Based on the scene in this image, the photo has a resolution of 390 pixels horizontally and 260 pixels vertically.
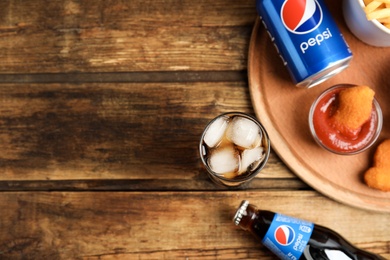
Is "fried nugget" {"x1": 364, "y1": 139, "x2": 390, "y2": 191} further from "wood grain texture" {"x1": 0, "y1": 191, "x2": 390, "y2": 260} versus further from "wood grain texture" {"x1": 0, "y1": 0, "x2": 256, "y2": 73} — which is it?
"wood grain texture" {"x1": 0, "y1": 0, "x2": 256, "y2": 73}

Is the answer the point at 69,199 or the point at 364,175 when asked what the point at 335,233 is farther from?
the point at 69,199

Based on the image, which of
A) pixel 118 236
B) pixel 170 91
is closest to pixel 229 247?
pixel 118 236

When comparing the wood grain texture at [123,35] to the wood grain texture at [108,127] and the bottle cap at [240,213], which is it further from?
the bottle cap at [240,213]

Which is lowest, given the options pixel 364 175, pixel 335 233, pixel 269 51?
pixel 335 233

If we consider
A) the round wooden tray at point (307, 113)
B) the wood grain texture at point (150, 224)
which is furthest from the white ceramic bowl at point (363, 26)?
the wood grain texture at point (150, 224)

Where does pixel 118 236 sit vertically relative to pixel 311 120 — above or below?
below
